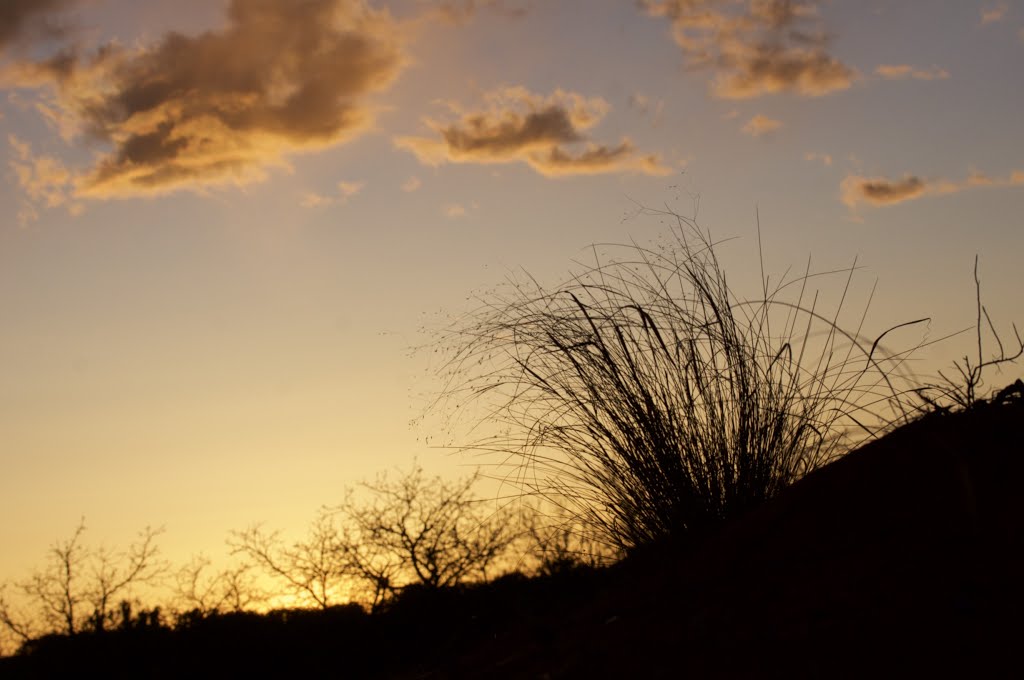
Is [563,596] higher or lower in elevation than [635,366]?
lower

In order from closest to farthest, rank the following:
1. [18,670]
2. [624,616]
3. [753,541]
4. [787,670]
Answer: [787,670] → [624,616] → [753,541] → [18,670]

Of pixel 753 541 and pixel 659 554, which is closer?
pixel 753 541

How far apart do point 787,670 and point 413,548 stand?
10.9 meters

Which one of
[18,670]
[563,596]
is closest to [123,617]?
[18,670]

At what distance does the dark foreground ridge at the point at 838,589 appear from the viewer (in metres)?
1.25

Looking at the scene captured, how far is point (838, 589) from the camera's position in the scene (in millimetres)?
1438

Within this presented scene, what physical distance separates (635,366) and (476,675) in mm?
1445

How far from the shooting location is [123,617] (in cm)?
892

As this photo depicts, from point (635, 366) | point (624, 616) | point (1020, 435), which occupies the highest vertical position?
point (635, 366)

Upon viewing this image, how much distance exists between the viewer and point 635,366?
296 centimetres

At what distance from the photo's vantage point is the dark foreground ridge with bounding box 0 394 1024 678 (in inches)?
49.1

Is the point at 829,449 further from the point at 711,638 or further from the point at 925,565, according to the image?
the point at 711,638

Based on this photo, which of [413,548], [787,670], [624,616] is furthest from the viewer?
[413,548]

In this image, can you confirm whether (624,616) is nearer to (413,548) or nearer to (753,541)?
(753,541)
